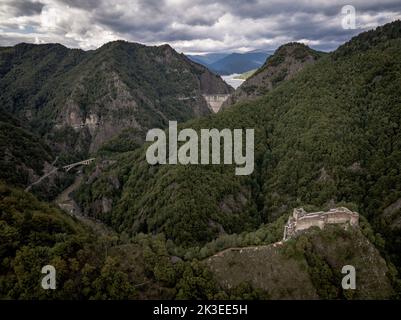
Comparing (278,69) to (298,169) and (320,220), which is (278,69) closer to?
(298,169)

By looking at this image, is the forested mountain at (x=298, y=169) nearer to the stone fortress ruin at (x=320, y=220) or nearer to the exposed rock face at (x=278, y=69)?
the stone fortress ruin at (x=320, y=220)

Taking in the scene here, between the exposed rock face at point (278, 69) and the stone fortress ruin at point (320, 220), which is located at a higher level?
the exposed rock face at point (278, 69)

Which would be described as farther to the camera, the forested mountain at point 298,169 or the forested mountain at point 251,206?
the forested mountain at point 298,169

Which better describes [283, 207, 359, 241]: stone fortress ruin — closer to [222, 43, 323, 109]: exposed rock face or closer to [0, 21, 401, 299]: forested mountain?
[0, 21, 401, 299]: forested mountain

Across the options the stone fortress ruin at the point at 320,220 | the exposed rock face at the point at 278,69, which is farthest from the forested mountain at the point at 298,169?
the exposed rock face at the point at 278,69

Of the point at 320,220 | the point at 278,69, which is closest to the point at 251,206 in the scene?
the point at 320,220

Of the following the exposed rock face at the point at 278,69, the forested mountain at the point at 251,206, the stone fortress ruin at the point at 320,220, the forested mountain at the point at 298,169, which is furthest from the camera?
the exposed rock face at the point at 278,69
